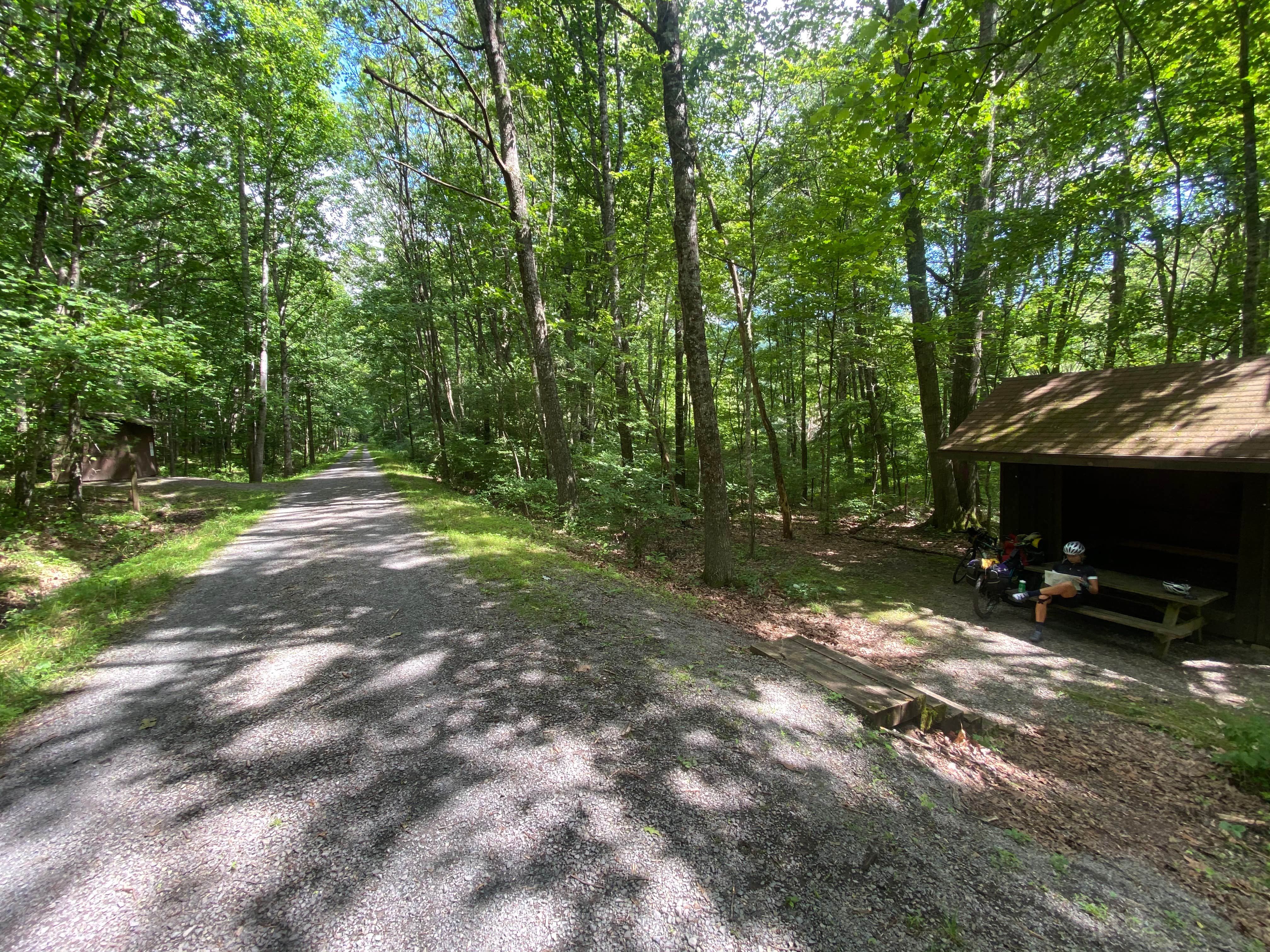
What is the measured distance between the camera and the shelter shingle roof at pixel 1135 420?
5.43 meters

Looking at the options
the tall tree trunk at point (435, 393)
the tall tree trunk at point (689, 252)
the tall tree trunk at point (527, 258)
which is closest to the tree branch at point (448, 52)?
the tall tree trunk at point (527, 258)

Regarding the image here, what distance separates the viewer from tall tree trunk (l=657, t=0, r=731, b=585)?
625 cm

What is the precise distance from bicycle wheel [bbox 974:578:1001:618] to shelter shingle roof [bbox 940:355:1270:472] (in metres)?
2.00

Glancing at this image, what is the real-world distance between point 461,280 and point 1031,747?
828 inches

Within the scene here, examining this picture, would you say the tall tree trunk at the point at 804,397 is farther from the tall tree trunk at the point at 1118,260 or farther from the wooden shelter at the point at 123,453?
the wooden shelter at the point at 123,453

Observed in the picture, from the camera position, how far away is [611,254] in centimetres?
1178

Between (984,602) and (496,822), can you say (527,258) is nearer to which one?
(496,822)

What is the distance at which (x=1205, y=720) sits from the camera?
14.1 feet

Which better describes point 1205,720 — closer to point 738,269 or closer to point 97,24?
point 738,269

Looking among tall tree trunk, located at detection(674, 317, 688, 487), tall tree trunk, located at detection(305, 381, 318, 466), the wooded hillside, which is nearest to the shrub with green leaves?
the wooded hillside

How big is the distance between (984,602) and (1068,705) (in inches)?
98.1

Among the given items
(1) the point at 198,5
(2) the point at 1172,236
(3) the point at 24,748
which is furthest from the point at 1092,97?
(1) the point at 198,5

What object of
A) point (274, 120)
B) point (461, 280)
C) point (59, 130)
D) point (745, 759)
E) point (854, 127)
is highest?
point (274, 120)

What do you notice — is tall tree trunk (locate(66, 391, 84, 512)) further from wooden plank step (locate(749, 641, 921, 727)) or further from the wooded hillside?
wooden plank step (locate(749, 641, 921, 727))
